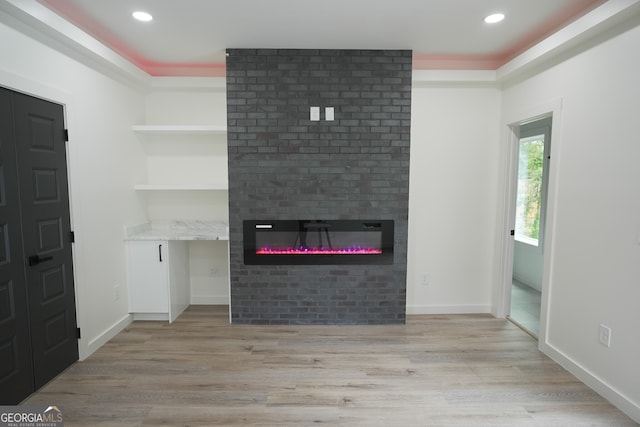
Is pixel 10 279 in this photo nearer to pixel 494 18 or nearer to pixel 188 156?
pixel 188 156

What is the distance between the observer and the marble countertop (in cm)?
338

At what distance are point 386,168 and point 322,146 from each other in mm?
676

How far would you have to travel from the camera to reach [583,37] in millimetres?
2346

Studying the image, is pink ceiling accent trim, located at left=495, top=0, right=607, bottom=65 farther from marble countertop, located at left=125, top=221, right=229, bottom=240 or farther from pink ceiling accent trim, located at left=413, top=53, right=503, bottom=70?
marble countertop, located at left=125, top=221, right=229, bottom=240

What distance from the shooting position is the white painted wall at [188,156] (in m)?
3.76

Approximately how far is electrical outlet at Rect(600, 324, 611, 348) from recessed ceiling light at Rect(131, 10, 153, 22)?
3998 millimetres

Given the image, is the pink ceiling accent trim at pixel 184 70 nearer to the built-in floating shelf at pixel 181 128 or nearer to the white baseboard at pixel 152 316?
the built-in floating shelf at pixel 181 128

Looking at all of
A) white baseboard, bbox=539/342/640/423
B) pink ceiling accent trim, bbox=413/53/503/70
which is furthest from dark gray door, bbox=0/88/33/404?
white baseboard, bbox=539/342/640/423

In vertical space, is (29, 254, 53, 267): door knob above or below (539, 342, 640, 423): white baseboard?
above

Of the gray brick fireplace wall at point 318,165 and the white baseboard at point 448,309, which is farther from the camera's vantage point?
the white baseboard at point 448,309

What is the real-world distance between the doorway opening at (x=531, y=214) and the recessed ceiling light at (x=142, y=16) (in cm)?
421

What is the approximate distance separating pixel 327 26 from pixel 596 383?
3.34 m

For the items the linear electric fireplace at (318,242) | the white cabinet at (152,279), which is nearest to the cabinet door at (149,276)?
the white cabinet at (152,279)

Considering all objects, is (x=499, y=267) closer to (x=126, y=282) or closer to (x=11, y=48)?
(x=126, y=282)
